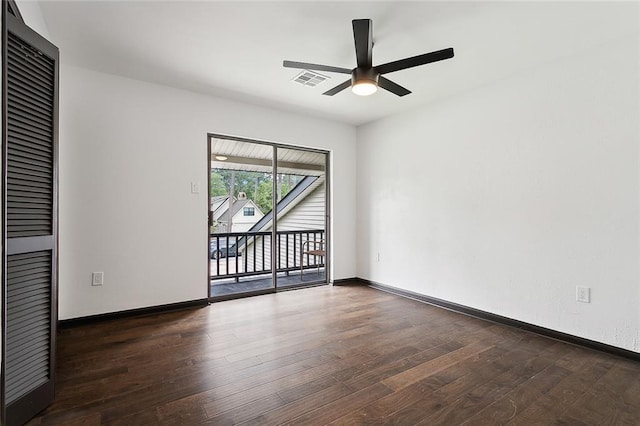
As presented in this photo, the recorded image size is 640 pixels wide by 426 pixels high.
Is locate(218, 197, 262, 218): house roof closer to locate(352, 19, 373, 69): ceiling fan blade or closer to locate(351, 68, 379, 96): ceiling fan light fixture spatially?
locate(351, 68, 379, 96): ceiling fan light fixture

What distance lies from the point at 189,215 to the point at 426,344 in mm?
2815

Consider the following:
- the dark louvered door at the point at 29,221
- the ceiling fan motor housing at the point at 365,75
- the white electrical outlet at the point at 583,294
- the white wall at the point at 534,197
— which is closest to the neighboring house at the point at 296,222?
the white wall at the point at 534,197

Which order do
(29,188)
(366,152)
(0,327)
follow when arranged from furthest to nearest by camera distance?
(366,152) → (29,188) → (0,327)

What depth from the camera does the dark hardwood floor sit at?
1.72 meters

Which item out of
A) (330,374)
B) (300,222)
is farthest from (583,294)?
(300,222)

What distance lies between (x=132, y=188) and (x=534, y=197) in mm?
3990

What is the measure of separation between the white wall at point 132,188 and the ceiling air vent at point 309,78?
105 centimetres

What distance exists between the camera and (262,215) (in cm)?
457

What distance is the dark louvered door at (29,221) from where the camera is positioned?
1.53m

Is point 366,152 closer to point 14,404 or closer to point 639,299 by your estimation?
point 639,299

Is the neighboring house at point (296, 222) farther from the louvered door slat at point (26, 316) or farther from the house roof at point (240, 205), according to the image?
the louvered door slat at point (26, 316)

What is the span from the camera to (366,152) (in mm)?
4914

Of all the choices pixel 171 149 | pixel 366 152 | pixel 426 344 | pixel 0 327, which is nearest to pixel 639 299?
pixel 426 344

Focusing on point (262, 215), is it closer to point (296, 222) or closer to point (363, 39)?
point (296, 222)
